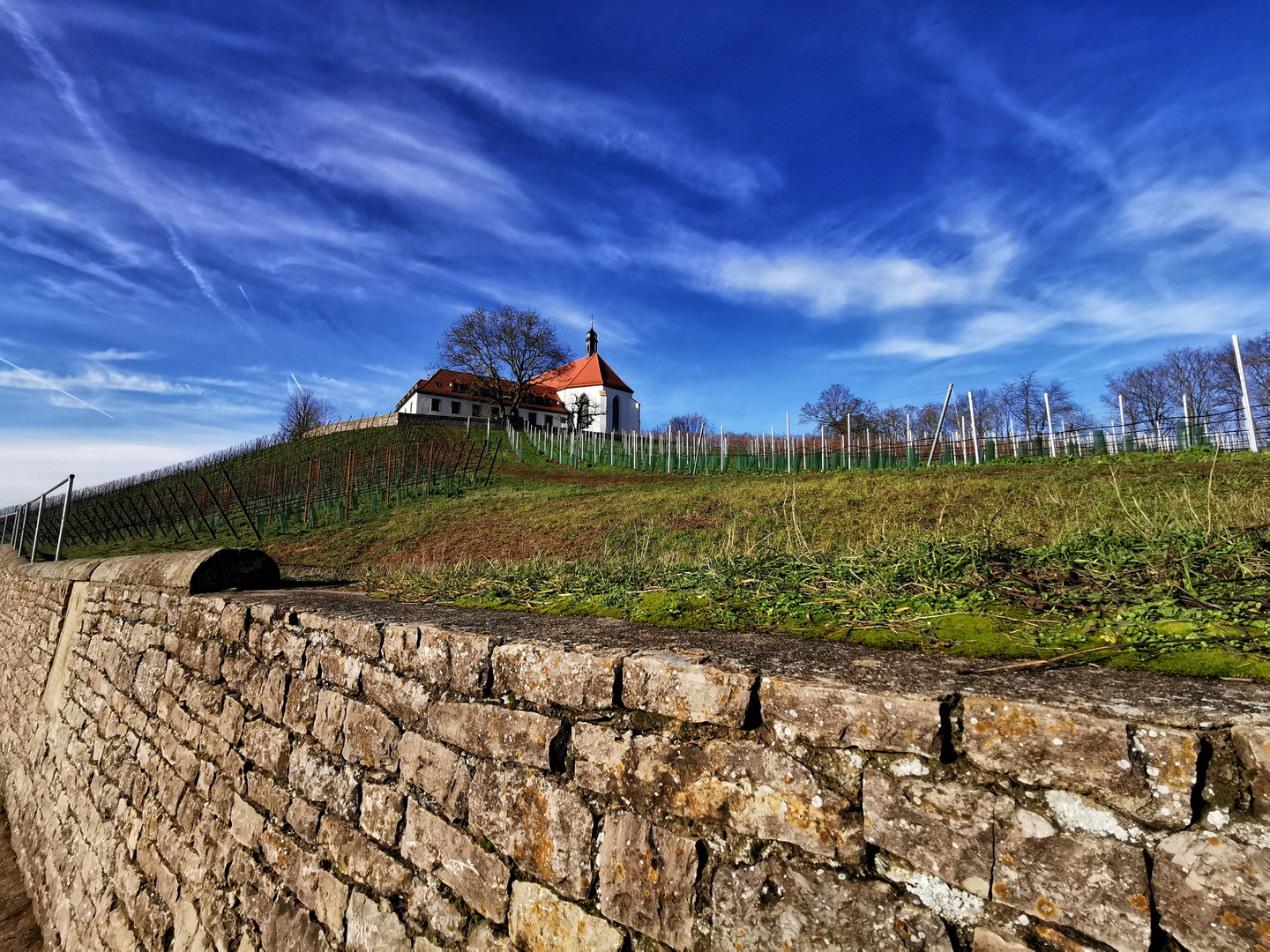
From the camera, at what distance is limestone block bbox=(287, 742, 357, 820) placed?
9.23ft

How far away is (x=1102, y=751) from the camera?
119cm

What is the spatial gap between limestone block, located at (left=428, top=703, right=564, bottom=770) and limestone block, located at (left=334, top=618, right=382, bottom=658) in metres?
0.61

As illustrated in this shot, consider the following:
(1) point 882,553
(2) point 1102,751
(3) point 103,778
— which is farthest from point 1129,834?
(3) point 103,778

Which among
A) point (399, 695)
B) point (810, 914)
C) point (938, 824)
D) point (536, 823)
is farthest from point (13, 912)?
point (938, 824)

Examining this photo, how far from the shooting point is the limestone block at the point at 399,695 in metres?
2.58

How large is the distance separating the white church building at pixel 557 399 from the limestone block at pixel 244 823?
4669 centimetres

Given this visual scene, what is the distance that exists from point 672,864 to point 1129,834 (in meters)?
1.12

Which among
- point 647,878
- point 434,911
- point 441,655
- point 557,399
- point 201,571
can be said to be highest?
point 557,399

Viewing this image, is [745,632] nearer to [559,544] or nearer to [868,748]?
[868,748]

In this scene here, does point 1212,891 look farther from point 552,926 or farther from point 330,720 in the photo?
point 330,720

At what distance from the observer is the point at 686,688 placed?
1.80m

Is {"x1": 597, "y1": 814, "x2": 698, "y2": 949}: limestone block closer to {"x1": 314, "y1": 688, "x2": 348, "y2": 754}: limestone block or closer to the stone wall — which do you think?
the stone wall

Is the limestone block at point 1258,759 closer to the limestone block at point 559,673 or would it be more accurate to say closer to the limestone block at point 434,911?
the limestone block at point 559,673

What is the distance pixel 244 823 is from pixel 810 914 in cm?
346
